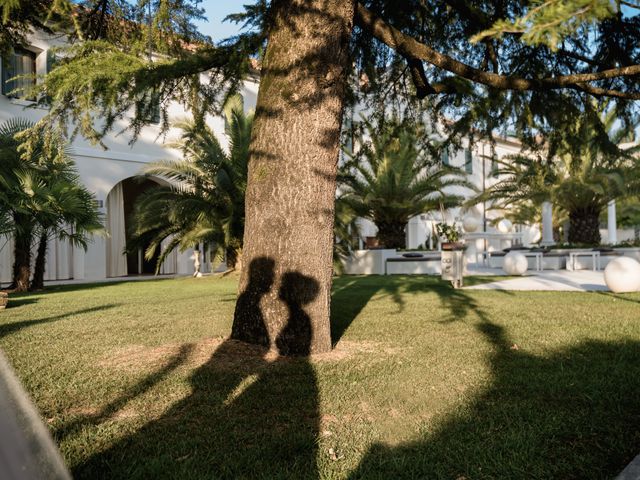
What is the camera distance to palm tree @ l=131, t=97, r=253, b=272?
15.1m

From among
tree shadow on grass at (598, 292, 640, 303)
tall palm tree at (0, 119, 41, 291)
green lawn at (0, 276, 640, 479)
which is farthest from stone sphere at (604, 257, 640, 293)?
tall palm tree at (0, 119, 41, 291)

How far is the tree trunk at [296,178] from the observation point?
4.64m

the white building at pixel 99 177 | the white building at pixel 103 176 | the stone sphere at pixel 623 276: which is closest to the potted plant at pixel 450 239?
the white building at pixel 103 176

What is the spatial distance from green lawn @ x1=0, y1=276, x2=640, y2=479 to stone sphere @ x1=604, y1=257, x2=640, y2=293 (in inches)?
148

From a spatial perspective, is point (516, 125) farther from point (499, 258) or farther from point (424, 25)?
point (499, 258)

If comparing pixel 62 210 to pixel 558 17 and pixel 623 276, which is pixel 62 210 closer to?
pixel 623 276

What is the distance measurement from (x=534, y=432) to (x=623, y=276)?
828 cm

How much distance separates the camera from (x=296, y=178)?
4641mm

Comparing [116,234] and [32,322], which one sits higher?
[116,234]

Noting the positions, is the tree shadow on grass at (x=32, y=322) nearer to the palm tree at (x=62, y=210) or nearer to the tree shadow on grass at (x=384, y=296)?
the tree shadow on grass at (x=384, y=296)

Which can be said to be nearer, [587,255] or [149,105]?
[149,105]

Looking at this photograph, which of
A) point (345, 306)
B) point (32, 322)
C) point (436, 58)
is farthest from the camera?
point (345, 306)

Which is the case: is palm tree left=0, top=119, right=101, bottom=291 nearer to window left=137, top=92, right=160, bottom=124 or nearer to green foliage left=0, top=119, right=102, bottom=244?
green foliage left=0, top=119, right=102, bottom=244

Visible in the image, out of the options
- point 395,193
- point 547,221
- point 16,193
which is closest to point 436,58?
point 16,193
